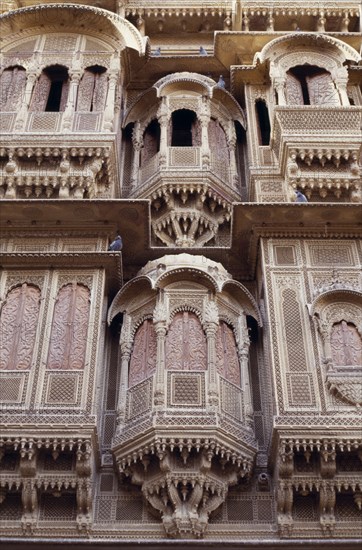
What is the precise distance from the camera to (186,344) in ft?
37.8

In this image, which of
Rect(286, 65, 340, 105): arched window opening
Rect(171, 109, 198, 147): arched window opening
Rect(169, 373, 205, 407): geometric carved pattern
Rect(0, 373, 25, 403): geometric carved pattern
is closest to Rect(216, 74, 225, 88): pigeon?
Rect(171, 109, 198, 147): arched window opening

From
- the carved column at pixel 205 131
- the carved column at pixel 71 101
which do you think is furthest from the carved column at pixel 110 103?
the carved column at pixel 205 131

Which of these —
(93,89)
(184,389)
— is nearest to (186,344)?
(184,389)

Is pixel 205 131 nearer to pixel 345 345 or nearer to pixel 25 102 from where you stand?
pixel 25 102

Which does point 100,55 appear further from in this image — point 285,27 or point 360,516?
point 360,516

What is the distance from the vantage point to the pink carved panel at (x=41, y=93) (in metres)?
14.6

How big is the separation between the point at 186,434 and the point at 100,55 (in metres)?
8.21

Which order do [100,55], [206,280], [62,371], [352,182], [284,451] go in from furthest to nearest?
[100,55]
[352,182]
[206,280]
[62,371]
[284,451]

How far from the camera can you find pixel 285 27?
690 inches

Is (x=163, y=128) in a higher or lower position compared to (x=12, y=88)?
lower

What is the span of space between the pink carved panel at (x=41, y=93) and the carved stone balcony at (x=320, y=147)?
4101 mm

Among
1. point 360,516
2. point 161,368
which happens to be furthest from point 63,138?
point 360,516

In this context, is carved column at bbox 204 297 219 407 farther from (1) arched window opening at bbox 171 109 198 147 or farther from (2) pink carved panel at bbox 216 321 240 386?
(1) arched window opening at bbox 171 109 198 147

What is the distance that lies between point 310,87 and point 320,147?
2.30 meters
